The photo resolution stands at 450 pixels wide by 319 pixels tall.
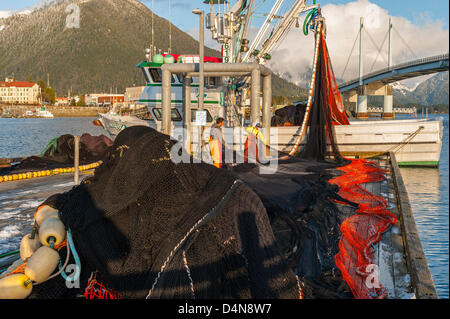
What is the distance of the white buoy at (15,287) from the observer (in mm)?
3266

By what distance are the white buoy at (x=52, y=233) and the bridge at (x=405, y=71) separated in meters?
61.1

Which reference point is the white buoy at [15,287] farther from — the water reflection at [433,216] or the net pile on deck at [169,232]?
the water reflection at [433,216]

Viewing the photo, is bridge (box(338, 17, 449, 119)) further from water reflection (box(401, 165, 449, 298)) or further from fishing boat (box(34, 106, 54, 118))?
fishing boat (box(34, 106, 54, 118))

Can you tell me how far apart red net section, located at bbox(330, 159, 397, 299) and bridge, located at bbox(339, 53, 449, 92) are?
184 feet

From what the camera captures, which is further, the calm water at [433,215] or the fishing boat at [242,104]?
the fishing boat at [242,104]

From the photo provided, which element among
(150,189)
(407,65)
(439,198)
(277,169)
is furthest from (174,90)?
(407,65)

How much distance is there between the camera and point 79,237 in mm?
3777

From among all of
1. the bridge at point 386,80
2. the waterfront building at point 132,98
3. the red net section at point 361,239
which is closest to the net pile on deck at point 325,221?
the red net section at point 361,239

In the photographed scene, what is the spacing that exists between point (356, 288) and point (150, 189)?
221cm

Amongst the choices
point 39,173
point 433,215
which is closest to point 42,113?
point 39,173

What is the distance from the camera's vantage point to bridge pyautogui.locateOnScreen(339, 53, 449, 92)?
55.8 meters

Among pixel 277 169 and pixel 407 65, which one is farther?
pixel 407 65
